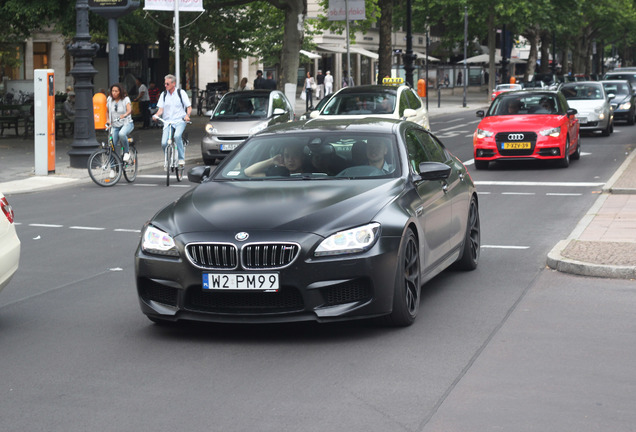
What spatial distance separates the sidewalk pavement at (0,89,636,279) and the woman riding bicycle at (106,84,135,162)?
119 cm

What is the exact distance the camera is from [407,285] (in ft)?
24.4

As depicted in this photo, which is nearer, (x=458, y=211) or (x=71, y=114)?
(x=458, y=211)

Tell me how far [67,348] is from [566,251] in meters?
5.13

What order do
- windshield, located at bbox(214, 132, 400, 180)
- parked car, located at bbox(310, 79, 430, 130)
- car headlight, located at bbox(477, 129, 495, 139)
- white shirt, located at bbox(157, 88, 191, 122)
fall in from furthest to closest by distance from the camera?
1. parked car, located at bbox(310, 79, 430, 130)
2. car headlight, located at bbox(477, 129, 495, 139)
3. white shirt, located at bbox(157, 88, 191, 122)
4. windshield, located at bbox(214, 132, 400, 180)

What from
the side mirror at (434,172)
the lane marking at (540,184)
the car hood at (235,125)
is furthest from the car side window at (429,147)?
the car hood at (235,125)

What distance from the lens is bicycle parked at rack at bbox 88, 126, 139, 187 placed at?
18.9 m

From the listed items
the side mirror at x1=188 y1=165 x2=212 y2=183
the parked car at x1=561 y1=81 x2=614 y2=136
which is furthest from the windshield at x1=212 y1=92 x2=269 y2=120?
the side mirror at x1=188 y1=165 x2=212 y2=183

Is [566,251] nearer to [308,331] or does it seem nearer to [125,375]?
[308,331]

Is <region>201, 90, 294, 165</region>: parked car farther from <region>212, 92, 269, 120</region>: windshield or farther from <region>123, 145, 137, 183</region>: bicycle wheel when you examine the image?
<region>123, 145, 137, 183</region>: bicycle wheel

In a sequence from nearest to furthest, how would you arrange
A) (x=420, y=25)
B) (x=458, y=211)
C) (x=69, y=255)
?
1. (x=458, y=211)
2. (x=69, y=255)
3. (x=420, y=25)

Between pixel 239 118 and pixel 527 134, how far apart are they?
6.81 meters

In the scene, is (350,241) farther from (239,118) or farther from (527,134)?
(239,118)

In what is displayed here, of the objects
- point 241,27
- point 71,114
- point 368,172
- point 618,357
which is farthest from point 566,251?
point 241,27

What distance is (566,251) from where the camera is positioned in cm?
1023
